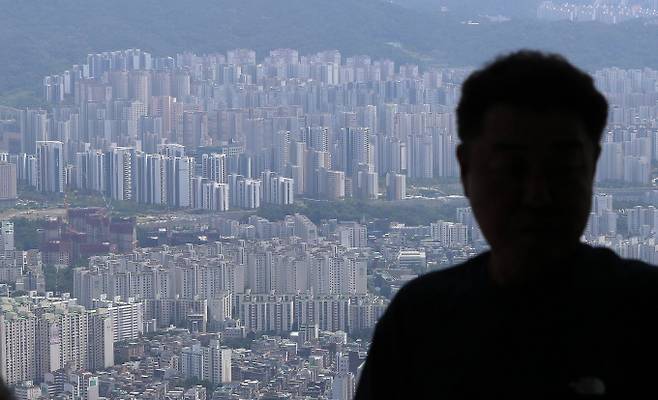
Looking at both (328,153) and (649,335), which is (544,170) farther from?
(328,153)

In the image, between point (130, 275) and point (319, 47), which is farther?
point (319, 47)

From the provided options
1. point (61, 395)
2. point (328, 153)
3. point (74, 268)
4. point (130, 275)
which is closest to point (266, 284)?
point (130, 275)

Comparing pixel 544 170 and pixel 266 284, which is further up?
pixel 544 170

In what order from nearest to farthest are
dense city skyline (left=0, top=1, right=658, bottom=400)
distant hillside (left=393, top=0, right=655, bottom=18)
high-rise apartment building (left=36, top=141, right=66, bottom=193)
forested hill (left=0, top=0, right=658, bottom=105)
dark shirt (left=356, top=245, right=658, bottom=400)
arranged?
dark shirt (left=356, top=245, right=658, bottom=400), dense city skyline (left=0, top=1, right=658, bottom=400), high-rise apartment building (left=36, top=141, right=66, bottom=193), distant hillside (left=393, top=0, right=655, bottom=18), forested hill (left=0, top=0, right=658, bottom=105)

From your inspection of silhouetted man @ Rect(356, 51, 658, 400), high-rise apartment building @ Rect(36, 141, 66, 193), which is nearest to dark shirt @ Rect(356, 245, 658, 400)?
silhouetted man @ Rect(356, 51, 658, 400)

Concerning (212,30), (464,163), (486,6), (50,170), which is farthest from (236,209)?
(464,163)

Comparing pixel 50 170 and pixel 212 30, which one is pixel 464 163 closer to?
pixel 50 170

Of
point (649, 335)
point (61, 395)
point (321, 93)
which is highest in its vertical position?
point (321, 93)

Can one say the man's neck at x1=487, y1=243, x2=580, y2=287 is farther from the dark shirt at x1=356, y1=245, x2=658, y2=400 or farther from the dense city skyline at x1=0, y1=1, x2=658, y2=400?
the dense city skyline at x1=0, y1=1, x2=658, y2=400
